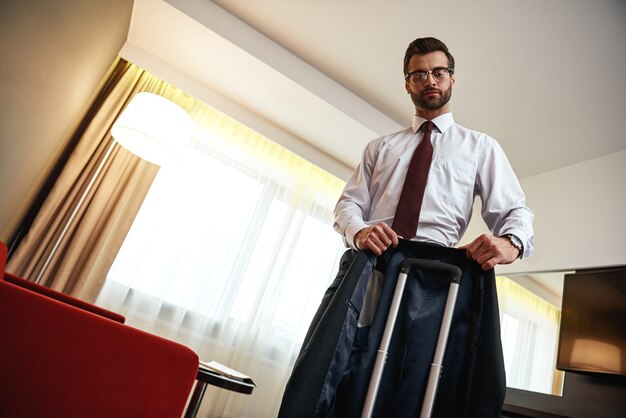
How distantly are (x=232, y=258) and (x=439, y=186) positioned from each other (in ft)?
8.73

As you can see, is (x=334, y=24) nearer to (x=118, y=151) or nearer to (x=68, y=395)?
(x=118, y=151)

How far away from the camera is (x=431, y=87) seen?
4.72 ft

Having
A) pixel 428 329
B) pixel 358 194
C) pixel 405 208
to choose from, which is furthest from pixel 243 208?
pixel 428 329

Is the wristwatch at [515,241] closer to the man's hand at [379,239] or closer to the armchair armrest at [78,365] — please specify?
the man's hand at [379,239]

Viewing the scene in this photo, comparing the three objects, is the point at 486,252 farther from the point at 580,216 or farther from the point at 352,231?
the point at 580,216

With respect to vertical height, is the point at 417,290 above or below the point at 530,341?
below

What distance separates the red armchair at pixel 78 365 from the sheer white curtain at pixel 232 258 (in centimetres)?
239

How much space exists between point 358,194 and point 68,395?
3.25 feet

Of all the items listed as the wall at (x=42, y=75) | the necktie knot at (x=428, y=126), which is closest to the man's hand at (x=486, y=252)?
the necktie knot at (x=428, y=126)

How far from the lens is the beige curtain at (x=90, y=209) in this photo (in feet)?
9.86

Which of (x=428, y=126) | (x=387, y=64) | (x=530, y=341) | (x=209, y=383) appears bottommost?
(x=209, y=383)

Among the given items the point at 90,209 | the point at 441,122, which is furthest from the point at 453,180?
the point at 90,209

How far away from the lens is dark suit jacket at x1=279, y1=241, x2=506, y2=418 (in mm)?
896

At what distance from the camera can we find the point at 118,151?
342cm
